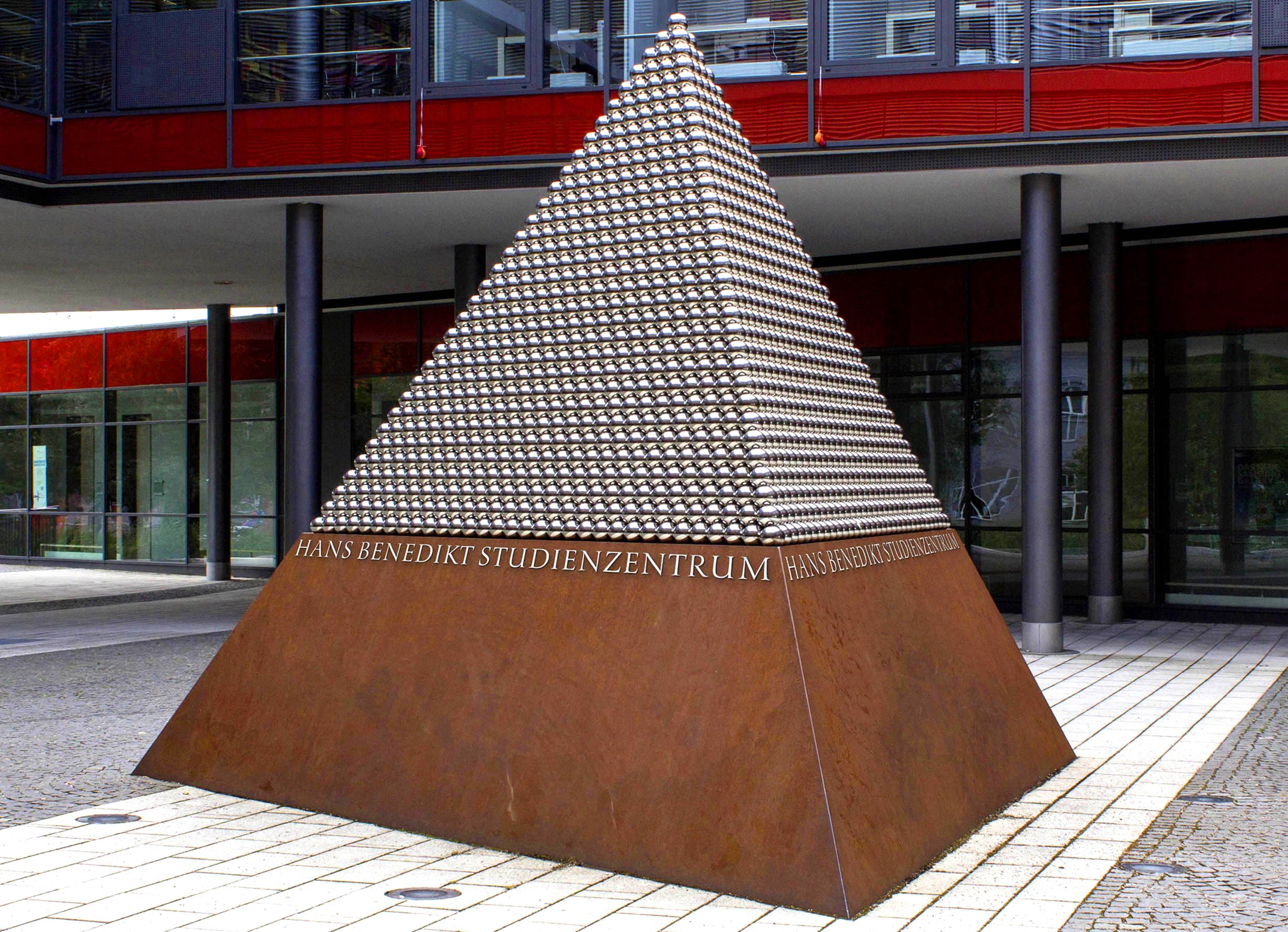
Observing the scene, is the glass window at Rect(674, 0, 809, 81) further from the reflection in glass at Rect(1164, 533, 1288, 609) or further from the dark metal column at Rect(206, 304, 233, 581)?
the dark metal column at Rect(206, 304, 233, 581)

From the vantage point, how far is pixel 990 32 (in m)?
12.8

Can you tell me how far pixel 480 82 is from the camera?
1361cm

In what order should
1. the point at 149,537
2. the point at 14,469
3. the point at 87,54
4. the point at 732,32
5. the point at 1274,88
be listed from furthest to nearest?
the point at 14,469 < the point at 149,537 < the point at 87,54 < the point at 732,32 < the point at 1274,88

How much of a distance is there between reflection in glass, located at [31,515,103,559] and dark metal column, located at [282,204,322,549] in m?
13.7

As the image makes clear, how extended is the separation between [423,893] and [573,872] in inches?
24.9

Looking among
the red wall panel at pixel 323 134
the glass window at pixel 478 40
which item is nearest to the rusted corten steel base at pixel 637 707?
the red wall panel at pixel 323 134

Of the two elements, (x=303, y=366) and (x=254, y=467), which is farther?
(x=254, y=467)

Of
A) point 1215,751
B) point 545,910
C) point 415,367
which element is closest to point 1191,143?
point 1215,751

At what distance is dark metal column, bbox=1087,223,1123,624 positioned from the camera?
15148 mm

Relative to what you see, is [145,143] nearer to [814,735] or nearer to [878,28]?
[878,28]

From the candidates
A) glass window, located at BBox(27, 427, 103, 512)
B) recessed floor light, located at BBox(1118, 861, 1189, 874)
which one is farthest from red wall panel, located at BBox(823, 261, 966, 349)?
glass window, located at BBox(27, 427, 103, 512)

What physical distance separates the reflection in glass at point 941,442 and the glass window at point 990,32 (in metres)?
5.88

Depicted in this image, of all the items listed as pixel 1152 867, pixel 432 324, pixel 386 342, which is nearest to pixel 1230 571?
pixel 1152 867

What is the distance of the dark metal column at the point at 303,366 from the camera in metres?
14.5
